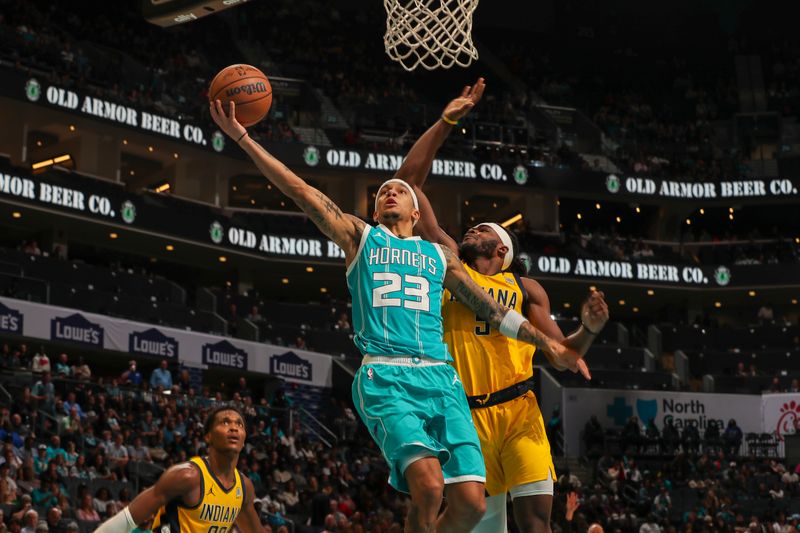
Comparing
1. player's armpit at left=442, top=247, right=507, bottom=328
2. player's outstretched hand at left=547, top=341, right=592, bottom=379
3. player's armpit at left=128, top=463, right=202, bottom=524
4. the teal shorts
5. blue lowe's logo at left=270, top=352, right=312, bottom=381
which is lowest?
player's armpit at left=128, top=463, right=202, bottom=524

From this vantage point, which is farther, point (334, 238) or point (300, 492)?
point (300, 492)

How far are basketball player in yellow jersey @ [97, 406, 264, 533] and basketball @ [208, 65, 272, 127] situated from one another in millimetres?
2103

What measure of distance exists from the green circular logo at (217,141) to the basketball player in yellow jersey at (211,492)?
3321 centimetres

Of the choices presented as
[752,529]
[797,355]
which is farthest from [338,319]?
[752,529]

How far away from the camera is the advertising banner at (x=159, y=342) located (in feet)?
101

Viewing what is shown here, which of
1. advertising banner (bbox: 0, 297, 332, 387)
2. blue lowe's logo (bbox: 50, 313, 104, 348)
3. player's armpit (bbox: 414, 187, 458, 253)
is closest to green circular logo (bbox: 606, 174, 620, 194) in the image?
advertising banner (bbox: 0, 297, 332, 387)

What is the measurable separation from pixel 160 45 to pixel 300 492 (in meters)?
25.4

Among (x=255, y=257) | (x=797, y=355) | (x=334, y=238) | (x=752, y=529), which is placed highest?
(x=255, y=257)

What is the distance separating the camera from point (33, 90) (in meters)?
36.7

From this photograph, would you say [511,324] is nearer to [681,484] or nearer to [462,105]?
[462,105]

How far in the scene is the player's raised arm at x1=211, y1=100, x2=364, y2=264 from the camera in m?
7.53

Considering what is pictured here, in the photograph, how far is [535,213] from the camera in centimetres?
4878

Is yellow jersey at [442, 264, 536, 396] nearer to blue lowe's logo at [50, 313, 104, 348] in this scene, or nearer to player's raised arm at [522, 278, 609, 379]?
player's raised arm at [522, 278, 609, 379]

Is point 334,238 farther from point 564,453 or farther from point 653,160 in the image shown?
point 653,160
